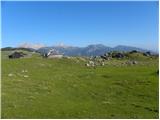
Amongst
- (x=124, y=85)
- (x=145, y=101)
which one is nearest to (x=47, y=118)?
(x=145, y=101)

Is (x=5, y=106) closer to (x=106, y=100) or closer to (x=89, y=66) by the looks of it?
(x=106, y=100)

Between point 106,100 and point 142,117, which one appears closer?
point 142,117

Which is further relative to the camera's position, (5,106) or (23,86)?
(23,86)

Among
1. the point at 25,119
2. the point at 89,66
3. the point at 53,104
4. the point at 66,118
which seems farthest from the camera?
the point at 89,66

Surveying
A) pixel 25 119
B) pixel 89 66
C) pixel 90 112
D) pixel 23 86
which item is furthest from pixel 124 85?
pixel 89 66

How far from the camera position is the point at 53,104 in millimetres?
23391

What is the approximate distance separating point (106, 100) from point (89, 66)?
2598cm

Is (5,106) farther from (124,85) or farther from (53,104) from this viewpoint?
(124,85)

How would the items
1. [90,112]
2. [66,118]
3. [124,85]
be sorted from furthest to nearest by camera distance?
[124,85] → [90,112] → [66,118]

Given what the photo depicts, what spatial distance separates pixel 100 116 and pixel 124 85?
37.0 ft

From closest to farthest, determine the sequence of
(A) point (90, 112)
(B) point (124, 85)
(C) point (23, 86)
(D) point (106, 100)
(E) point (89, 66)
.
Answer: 1. (A) point (90, 112)
2. (D) point (106, 100)
3. (C) point (23, 86)
4. (B) point (124, 85)
5. (E) point (89, 66)

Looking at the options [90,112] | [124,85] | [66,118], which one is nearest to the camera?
[66,118]

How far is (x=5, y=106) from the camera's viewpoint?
71.5 feet

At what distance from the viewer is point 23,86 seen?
29.0 meters
